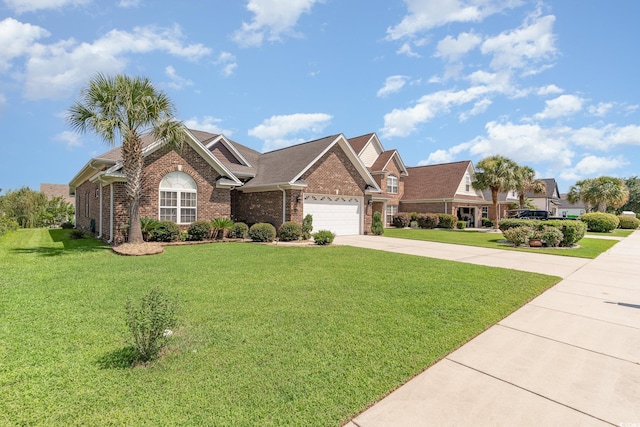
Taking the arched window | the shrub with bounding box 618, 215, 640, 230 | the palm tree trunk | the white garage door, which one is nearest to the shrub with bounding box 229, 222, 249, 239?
the arched window

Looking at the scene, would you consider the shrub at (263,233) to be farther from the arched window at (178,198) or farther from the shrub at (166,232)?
the shrub at (166,232)

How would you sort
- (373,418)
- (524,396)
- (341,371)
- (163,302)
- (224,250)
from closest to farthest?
1. (373,418)
2. (524,396)
3. (341,371)
4. (163,302)
5. (224,250)

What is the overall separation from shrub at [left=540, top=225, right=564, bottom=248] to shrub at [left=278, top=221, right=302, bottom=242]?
1235 centimetres

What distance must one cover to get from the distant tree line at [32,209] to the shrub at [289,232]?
26.6 metres

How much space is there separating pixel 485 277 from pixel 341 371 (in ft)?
20.5

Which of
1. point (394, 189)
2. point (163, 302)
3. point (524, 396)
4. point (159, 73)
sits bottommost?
point (524, 396)

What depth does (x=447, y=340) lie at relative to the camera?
450 centimetres

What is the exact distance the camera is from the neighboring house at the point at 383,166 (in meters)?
31.2

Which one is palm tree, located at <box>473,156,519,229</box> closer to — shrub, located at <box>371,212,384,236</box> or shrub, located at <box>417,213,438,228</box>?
shrub, located at <box>417,213,438,228</box>

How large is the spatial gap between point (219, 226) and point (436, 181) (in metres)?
24.6

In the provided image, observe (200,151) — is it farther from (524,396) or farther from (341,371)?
(524,396)

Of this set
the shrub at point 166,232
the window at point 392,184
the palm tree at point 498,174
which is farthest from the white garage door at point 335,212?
the palm tree at point 498,174

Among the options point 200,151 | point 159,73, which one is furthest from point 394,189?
point 159,73

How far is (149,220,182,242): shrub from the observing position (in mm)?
14255
